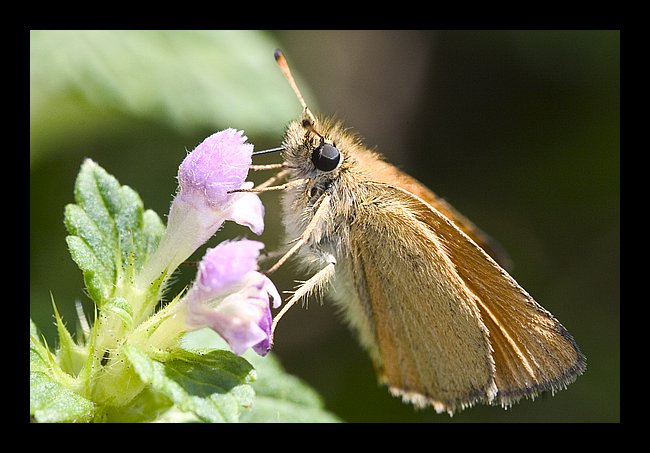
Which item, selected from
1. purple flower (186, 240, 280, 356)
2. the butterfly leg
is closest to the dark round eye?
the butterfly leg

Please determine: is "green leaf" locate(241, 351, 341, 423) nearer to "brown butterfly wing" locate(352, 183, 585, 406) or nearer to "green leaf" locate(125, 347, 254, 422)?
"brown butterfly wing" locate(352, 183, 585, 406)

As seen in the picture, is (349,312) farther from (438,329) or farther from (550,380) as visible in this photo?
(550,380)

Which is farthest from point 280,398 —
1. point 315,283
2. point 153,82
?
point 153,82

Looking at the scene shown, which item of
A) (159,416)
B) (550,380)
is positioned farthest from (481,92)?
(159,416)

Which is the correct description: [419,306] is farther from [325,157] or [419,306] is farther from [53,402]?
[53,402]

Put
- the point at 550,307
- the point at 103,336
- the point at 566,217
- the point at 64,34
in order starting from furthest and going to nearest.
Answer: the point at 566,217
the point at 550,307
the point at 64,34
the point at 103,336

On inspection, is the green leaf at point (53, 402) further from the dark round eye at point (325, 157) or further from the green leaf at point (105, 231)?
the dark round eye at point (325, 157)

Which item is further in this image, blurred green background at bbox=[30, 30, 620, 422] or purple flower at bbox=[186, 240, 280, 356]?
blurred green background at bbox=[30, 30, 620, 422]
